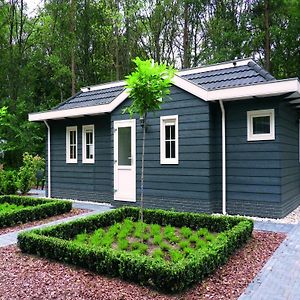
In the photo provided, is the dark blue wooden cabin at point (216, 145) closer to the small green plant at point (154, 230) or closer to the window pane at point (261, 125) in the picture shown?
the window pane at point (261, 125)

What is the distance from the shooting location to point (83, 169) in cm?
964

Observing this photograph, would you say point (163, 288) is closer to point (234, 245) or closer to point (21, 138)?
point (234, 245)

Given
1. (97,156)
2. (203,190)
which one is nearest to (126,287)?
(203,190)

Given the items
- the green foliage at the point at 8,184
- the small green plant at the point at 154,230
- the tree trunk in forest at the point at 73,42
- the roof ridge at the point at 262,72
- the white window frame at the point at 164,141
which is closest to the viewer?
the small green plant at the point at 154,230

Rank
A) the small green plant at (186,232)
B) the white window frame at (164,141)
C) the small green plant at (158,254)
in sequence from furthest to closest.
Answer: the white window frame at (164,141) < the small green plant at (186,232) < the small green plant at (158,254)

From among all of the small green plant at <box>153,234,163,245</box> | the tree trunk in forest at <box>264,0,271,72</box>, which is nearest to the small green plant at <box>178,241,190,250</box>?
the small green plant at <box>153,234,163,245</box>

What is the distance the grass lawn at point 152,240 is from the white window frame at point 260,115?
2.49 m

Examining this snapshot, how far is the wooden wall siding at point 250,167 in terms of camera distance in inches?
258

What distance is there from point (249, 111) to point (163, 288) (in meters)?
4.68

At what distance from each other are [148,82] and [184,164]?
302 centimetres

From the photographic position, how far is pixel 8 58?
15758mm

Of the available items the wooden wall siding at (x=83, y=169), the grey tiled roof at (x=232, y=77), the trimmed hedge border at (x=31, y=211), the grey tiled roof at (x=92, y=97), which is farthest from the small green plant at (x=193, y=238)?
the grey tiled roof at (x=92, y=97)

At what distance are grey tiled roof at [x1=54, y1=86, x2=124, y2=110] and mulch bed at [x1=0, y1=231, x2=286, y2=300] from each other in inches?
236

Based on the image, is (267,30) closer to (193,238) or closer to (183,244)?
(193,238)
